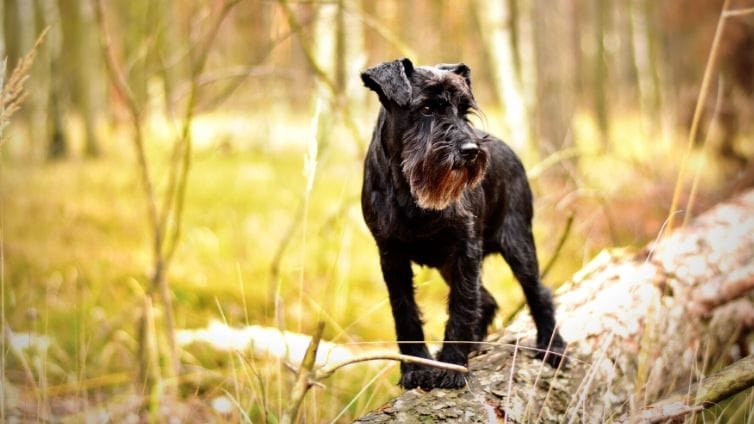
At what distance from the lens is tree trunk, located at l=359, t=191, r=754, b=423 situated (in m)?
2.71

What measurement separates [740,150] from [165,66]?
982cm

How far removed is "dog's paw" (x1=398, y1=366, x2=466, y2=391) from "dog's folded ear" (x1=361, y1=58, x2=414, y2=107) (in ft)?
3.37

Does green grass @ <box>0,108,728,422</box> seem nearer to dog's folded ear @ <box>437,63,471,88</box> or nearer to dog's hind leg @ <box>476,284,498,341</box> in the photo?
dog's hind leg @ <box>476,284,498,341</box>

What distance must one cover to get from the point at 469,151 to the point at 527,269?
0.97 meters

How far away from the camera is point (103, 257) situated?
721 centimetres

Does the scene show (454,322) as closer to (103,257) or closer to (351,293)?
(351,293)

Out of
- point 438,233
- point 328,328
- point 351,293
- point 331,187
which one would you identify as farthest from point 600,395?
point 331,187

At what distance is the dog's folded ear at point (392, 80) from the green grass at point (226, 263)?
1.04 meters

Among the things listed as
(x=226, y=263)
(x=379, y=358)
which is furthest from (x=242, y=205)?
(x=379, y=358)

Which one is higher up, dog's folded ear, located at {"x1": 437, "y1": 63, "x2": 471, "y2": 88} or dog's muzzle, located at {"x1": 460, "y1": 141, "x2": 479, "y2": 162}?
dog's folded ear, located at {"x1": 437, "y1": 63, "x2": 471, "y2": 88}

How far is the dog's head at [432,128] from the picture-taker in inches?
103

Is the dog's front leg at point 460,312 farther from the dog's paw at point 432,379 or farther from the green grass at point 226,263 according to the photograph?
the green grass at point 226,263

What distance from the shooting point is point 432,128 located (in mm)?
2713

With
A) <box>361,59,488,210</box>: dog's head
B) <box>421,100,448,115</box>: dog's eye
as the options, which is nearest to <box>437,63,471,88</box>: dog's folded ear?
<box>361,59,488,210</box>: dog's head
